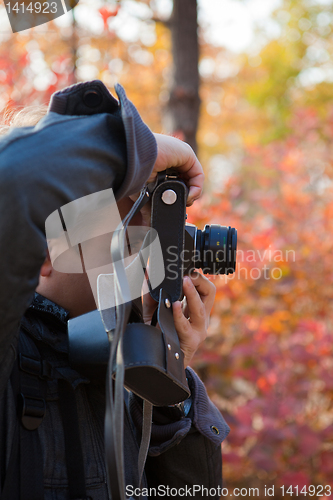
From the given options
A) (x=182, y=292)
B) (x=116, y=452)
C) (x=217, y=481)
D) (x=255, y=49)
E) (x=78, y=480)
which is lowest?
(x=217, y=481)

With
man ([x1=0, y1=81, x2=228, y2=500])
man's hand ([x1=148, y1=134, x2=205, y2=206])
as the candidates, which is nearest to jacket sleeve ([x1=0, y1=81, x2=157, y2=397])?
man ([x1=0, y1=81, x2=228, y2=500])

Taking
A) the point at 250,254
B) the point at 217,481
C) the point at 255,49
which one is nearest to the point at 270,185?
the point at 250,254

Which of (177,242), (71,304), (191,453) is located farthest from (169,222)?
(191,453)

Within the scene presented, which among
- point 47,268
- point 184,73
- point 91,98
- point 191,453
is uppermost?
point 184,73

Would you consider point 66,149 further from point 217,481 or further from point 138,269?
point 217,481

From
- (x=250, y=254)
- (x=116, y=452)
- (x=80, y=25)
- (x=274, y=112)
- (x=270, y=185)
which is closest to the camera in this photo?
(x=116, y=452)

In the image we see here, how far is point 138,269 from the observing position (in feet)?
2.69

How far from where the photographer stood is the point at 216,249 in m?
0.93

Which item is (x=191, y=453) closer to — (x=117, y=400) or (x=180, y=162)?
(x=117, y=400)

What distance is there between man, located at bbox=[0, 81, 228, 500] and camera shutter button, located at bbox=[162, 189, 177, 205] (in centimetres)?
4

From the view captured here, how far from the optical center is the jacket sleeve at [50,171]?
0.56m

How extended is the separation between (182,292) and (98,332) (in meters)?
0.21

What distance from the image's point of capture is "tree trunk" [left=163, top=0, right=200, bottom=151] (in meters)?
2.95

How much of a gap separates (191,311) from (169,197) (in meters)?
0.26
